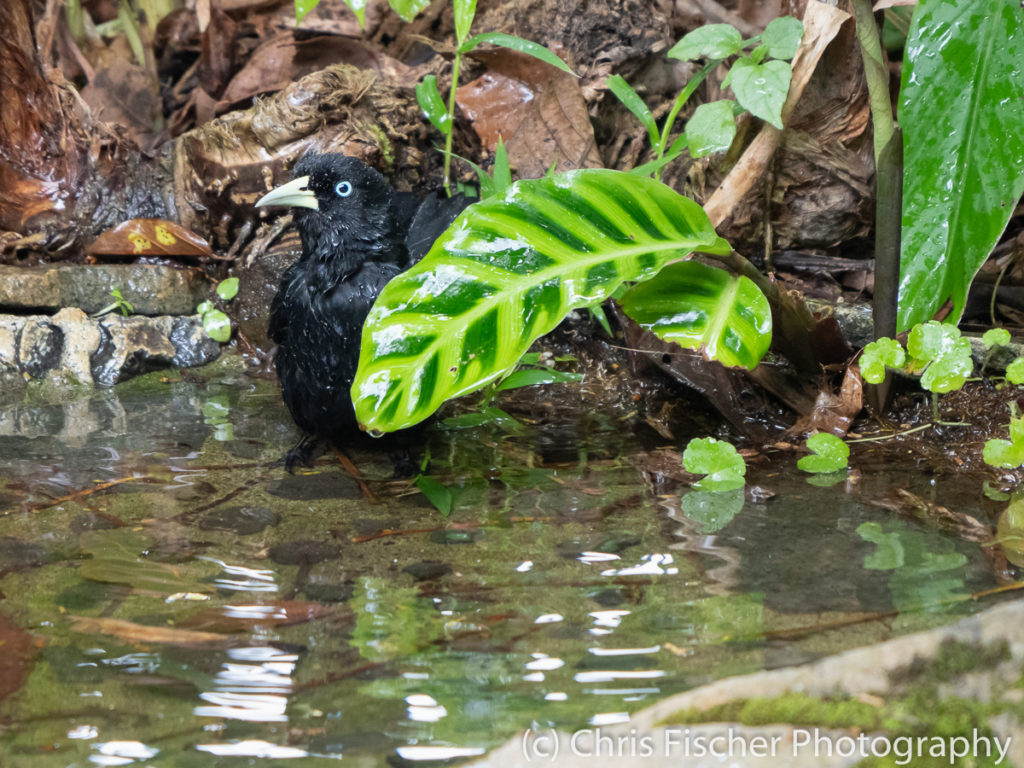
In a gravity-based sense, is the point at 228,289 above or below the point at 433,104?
below

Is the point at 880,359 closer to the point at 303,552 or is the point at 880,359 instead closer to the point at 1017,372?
the point at 1017,372

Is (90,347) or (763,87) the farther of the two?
(90,347)

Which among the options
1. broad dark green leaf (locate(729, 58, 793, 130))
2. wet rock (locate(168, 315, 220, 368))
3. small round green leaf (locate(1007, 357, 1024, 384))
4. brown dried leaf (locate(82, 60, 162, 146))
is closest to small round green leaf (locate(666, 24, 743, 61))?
broad dark green leaf (locate(729, 58, 793, 130))

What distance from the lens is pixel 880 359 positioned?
2406 millimetres

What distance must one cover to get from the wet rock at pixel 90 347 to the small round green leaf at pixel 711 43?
2398 mm

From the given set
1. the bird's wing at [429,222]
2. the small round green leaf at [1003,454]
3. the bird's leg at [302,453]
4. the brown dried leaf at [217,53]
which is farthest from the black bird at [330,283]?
the brown dried leaf at [217,53]

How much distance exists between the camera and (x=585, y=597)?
64.8 inches

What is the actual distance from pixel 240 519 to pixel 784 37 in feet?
7.30

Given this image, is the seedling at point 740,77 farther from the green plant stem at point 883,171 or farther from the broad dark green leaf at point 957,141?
the broad dark green leaf at point 957,141

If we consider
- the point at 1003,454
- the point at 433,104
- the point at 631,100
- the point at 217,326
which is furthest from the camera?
the point at 217,326

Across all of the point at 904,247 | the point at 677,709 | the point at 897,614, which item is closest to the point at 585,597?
the point at 677,709

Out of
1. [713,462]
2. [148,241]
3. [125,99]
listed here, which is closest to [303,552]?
[713,462]

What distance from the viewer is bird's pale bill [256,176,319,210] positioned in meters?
2.98

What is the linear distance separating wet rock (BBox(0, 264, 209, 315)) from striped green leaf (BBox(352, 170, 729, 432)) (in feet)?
7.23
